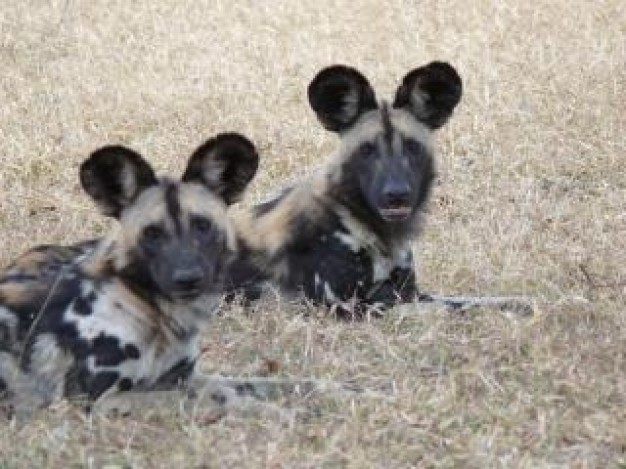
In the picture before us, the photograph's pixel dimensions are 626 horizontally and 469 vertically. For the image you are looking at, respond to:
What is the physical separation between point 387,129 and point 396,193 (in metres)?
0.29

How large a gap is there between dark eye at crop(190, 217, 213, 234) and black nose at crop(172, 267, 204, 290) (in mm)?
159

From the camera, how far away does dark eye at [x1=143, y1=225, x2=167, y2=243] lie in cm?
356

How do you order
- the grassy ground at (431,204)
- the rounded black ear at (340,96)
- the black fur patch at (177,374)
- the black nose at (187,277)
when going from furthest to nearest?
the rounded black ear at (340,96), the black fur patch at (177,374), the black nose at (187,277), the grassy ground at (431,204)

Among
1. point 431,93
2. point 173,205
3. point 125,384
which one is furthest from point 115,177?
point 431,93

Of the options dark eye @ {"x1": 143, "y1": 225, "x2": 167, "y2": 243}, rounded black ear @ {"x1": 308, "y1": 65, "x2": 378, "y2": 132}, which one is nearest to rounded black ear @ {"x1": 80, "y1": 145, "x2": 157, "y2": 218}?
dark eye @ {"x1": 143, "y1": 225, "x2": 167, "y2": 243}

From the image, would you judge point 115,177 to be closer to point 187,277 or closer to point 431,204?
point 187,277

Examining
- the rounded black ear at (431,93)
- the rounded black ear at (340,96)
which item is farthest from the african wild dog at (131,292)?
the rounded black ear at (431,93)

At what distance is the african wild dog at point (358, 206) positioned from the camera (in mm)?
4543

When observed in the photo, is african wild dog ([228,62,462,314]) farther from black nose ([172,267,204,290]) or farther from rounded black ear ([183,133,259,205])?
black nose ([172,267,204,290])

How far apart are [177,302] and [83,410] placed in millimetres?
393

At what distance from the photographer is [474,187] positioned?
19.2 ft

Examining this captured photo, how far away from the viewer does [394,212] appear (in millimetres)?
4496

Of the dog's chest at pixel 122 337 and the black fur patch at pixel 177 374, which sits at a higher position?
the dog's chest at pixel 122 337

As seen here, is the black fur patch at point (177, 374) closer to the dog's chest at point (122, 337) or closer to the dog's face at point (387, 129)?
the dog's chest at point (122, 337)
